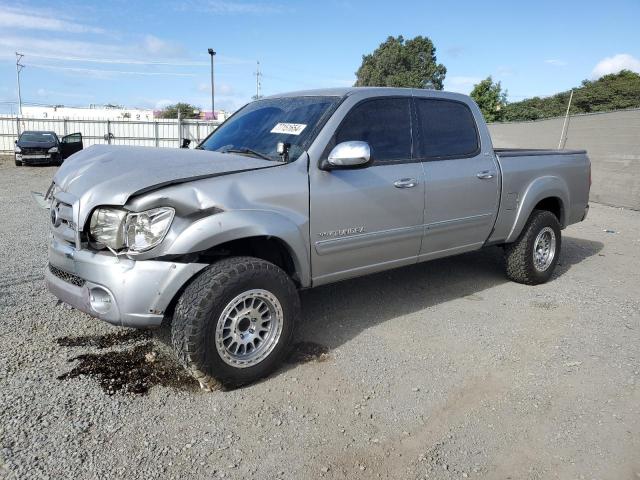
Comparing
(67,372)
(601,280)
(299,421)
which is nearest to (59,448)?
(67,372)

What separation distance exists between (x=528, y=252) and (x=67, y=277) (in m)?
4.38

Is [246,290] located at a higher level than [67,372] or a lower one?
higher

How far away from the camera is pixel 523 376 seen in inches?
140

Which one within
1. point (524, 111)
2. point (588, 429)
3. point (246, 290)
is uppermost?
point (524, 111)

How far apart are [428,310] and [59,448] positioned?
3.20 metres

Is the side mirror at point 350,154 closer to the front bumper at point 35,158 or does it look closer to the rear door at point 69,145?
the front bumper at point 35,158

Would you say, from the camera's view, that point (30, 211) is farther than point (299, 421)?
Yes

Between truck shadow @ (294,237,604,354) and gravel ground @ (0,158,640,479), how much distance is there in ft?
0.09

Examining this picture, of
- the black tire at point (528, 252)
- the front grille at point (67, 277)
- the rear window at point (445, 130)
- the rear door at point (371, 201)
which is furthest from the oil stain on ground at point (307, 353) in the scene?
the black tire at point (528, 252)

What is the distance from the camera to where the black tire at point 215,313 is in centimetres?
299

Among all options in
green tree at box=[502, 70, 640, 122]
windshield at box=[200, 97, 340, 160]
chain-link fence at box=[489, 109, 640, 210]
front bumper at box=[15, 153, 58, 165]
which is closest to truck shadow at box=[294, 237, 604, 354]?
windshield at box=[200, 97, 340, 160]

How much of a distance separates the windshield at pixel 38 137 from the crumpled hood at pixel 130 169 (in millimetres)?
20317

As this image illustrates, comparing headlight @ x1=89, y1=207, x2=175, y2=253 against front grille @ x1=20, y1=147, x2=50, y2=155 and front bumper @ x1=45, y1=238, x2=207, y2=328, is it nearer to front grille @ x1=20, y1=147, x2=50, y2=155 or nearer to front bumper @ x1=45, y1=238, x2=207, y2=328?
front bumper @ x1=45, y1=238, x2=207, y2=328

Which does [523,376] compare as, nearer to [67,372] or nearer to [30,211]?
[67,372]
